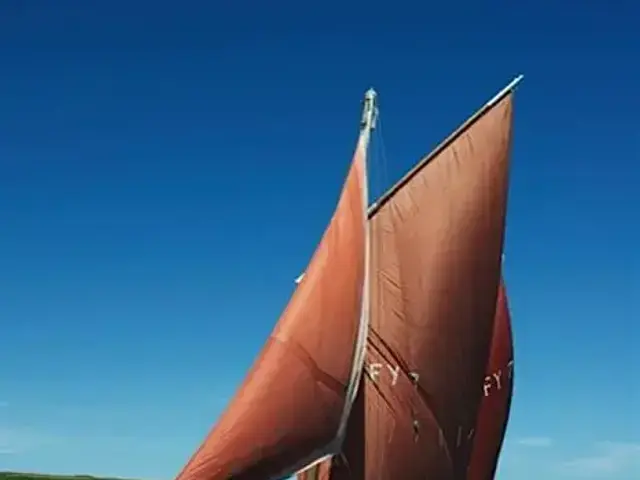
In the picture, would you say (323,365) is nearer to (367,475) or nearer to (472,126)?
(367,475)

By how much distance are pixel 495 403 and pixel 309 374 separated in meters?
15.0

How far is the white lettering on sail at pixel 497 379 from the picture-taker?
40281 millimetres

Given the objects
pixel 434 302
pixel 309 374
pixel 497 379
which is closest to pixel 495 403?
pixel 497 379

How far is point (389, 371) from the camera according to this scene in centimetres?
3222

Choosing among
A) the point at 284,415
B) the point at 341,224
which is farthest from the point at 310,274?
the point at 284,415

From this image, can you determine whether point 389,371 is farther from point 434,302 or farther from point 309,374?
point 309,374

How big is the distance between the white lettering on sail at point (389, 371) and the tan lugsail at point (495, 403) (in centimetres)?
786

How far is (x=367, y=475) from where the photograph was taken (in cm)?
3148

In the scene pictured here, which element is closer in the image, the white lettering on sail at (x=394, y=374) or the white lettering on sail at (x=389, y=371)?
the white lettering on sail at (x=389, y=371)

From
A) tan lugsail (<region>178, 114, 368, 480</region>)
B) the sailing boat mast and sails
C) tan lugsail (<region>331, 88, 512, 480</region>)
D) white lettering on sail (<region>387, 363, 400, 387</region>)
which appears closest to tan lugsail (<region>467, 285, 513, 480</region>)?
the sailing boat mast and sails

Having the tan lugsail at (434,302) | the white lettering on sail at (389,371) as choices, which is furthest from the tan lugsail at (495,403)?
the white lettering on sail at (389,371)

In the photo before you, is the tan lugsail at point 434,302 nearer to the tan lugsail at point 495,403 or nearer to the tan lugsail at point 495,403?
the tan lugsail at point 495,403

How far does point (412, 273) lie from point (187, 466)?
33.1 feet

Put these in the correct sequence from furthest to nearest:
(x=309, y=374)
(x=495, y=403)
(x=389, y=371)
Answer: (x=495, y=403) < (x=389, y=371) < (x=309, y=374)
